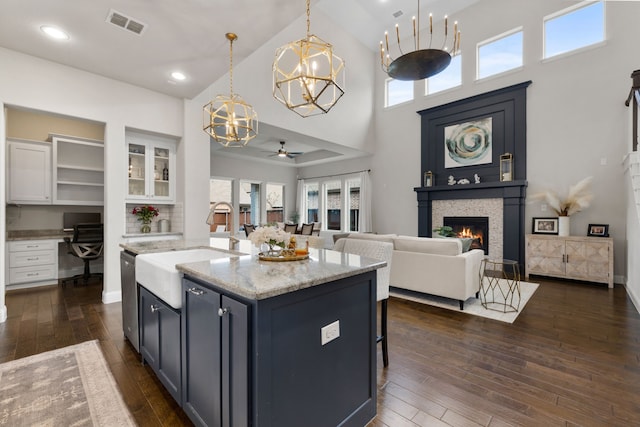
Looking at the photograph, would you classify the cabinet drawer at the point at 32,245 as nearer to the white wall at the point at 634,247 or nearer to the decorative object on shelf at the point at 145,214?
the decorative object on shelf at the point at 145,214

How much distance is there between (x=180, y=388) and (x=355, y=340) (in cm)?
107

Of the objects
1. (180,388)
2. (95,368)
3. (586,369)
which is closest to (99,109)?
(95,368)

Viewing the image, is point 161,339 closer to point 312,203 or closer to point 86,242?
point 86,242

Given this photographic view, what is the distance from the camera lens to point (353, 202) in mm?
9453

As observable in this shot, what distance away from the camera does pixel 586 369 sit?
86.5 inches

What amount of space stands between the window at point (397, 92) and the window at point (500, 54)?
5.73 feet

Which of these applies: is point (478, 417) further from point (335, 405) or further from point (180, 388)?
point (180, 388)

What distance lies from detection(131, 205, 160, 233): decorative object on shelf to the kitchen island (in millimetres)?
3250

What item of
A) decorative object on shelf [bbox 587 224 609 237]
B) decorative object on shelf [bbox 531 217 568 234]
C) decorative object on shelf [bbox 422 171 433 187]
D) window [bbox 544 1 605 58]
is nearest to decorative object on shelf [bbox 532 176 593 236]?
decorative object on shelf [bbox 531 217 568 234]

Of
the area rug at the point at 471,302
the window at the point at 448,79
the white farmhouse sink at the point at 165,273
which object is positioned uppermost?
the window at the point at 448,79

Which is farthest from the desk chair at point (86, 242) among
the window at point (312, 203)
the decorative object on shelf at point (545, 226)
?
the decorative object on shelf at point (545, 226)

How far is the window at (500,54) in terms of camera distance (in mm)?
6145

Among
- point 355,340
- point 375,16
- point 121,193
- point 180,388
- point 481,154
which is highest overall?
point 375,16

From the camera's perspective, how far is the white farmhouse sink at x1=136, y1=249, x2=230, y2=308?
5.42ft
